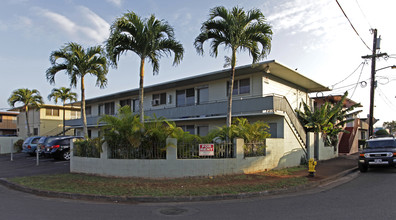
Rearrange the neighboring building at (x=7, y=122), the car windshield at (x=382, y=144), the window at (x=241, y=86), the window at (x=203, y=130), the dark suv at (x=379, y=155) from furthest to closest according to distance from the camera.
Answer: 1. the neighboring building at (x=7, y=122)
2. the window at (x=203, y=130)
3. the window at (x=241, y=86)
4. the car windshield at (x=382, y=144)
5. the dark suv at (x=379, y=155)

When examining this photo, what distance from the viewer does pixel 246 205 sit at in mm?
6742

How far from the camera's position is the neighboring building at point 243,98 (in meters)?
14.1

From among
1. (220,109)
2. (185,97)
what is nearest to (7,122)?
(185,97)

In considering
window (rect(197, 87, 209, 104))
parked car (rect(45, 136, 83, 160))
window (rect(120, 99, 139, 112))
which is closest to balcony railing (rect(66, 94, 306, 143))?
window (rect(197, 87, 209, 104))

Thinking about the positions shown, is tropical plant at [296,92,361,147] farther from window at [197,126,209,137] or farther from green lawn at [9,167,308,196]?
green lawn at [9,167,308,196]

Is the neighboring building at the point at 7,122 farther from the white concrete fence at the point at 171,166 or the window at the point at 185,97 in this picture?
the white concrete fence at the point at 171,166

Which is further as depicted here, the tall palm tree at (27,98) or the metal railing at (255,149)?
the tall palm tree at (27,98)

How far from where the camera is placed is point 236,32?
36.0 ft

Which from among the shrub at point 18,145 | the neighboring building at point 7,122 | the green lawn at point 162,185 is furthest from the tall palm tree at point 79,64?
the neighboring building at point 7,122

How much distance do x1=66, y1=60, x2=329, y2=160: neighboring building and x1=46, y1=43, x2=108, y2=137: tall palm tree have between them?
15.6ft

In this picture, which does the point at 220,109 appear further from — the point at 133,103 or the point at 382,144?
the point at 133,103

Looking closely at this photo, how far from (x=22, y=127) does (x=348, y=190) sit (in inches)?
1807

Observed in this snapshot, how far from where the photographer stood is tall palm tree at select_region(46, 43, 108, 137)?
50.9 ft

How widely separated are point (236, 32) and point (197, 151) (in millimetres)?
5257
